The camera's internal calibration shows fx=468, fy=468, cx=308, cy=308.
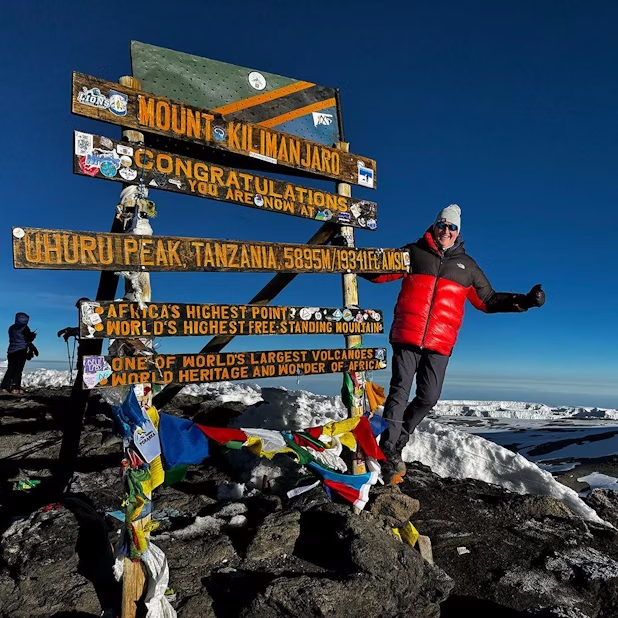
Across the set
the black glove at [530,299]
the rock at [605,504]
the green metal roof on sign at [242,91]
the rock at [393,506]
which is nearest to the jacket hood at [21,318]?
the green metal roof on sign at [242,91]

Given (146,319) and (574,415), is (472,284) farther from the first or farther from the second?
(574,415)

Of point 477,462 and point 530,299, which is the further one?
point 477,462

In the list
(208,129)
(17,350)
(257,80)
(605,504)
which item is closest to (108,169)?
(208,129)

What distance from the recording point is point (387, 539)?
3771mm

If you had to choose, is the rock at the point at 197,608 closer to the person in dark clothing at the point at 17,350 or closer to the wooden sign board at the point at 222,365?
the wooden sign board at the point at 222,365

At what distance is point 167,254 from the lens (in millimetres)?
3633

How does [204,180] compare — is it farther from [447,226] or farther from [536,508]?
[536,508]

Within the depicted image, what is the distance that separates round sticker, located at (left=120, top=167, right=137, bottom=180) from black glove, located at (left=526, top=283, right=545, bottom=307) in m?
4.20

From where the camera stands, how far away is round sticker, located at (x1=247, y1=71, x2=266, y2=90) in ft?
15.2

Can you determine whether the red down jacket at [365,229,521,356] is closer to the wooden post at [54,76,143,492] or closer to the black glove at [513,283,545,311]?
the black glove at [513,283,545,311]

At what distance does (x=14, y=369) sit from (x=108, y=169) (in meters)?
12.5

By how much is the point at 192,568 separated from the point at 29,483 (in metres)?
3.02

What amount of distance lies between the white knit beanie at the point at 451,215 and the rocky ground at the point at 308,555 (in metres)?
3.06

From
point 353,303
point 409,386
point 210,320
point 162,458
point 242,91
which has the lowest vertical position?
point 162,458
